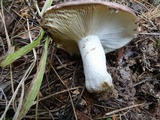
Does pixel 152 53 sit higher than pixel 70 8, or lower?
lower

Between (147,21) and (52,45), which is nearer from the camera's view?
(52,45)

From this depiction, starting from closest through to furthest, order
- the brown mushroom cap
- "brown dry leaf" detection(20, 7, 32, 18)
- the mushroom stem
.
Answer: the brown mushroom cap < the mushroom stem < "brown dry leaf" detection(20, 7, 32, 18)

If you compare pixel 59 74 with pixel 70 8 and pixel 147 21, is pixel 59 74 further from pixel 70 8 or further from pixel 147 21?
pixel 147 21

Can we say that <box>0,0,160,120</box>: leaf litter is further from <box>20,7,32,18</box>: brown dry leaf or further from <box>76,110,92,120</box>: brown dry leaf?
<box>20,7,32,18</box>: brown dry leaf

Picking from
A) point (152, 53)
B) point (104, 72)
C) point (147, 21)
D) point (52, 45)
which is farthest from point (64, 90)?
point (147, 21)

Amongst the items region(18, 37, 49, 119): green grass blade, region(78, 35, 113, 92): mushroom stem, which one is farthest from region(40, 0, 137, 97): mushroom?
region(18, 37, 49, 119): green grass blade

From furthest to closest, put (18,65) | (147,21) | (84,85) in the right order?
(147,21) < (18,65) < (84,85)

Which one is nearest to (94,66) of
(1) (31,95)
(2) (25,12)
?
(1) (31,95)
